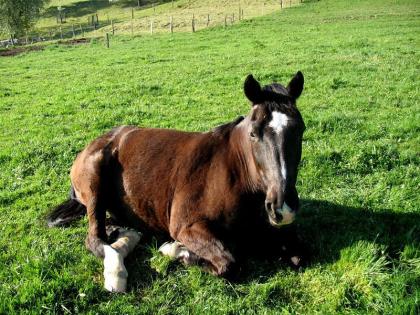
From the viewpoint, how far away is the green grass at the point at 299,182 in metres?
4.57

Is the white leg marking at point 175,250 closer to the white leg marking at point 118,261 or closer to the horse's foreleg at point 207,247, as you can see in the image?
the horse's foreleg at point 207,247

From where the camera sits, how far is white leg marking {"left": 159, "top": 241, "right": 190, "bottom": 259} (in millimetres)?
5195

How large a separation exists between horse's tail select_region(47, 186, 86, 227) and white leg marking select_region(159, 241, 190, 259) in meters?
1.76

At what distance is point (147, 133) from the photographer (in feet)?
20.7

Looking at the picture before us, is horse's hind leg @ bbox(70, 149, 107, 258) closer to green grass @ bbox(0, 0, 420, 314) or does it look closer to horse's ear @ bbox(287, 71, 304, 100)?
green grass @ bbox(0, 0, 420, 314)

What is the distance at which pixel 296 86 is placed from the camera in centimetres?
493

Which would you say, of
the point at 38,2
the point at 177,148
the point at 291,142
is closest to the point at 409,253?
the point at 291,142

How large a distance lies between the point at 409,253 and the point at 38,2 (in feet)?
221

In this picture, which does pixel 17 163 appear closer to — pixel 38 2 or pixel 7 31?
pixel 7 31

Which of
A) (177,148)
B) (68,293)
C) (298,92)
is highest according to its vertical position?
(298,92)

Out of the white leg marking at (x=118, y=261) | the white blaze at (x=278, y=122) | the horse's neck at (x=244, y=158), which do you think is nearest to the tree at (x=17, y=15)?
the white leg marking at (x=118, y=261)

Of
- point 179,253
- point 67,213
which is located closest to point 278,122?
point 179,253

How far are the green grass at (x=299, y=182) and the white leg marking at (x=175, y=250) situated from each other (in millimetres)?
112

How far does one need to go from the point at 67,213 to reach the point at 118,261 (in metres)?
1.86
